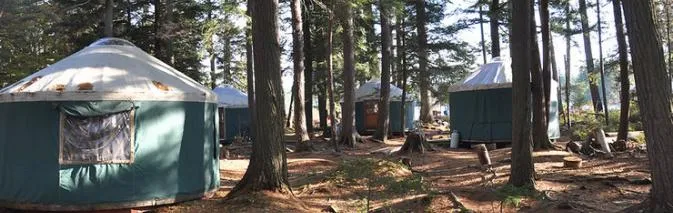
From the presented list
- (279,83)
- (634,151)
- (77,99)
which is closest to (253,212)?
A: (279,83)

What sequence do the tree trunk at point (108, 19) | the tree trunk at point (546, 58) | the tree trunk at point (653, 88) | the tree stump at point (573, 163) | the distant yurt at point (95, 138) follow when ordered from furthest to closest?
the tree trunk at point (108, 19) < the tree trunk at point (546, 58) < the tree stump at point (573, 163) < the distant yurt at point (95, 138) < the tree trunk at point (653, 88)

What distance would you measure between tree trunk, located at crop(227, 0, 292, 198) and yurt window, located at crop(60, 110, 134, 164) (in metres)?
1.57

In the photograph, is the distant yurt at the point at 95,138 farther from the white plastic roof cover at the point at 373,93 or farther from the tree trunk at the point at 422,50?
the white plastic roof cover at the point at 373,93

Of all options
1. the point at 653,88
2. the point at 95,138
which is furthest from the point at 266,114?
the point at 653,88

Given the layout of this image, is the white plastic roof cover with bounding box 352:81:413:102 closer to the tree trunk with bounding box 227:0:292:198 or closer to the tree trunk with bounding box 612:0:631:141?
the tree trunk with bounding box 612:0:631:141

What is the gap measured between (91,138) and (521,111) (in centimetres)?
555

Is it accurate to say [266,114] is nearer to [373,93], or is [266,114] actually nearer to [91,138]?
[91,138]

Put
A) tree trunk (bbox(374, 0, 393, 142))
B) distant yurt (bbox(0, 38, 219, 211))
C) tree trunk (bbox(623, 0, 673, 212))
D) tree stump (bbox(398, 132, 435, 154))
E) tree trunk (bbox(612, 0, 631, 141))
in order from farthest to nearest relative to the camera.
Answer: tree trunk (bbox(374, 0, 393, 142))
tree stump (bbox(398, 132, 435, 154))
tree trunk (bbox(612, 0, 631, 141))
distant yurt (bbox(0, 38, 219, 211))
tree trunk (bbox(623, 0, 673, 212))

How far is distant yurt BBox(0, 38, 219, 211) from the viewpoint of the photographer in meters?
6.45

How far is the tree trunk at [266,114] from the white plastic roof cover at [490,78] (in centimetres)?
956

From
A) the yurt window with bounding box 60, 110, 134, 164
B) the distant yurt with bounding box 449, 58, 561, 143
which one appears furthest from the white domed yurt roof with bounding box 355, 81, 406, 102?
the yurt window with bounding box 60, 110, 134, 164

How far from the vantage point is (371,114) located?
23766 mm

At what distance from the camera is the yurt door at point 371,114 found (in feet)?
77.7

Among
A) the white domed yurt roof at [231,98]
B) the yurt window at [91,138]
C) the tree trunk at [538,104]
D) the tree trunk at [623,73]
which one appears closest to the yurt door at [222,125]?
the white domed yurt roof at [231,98]
